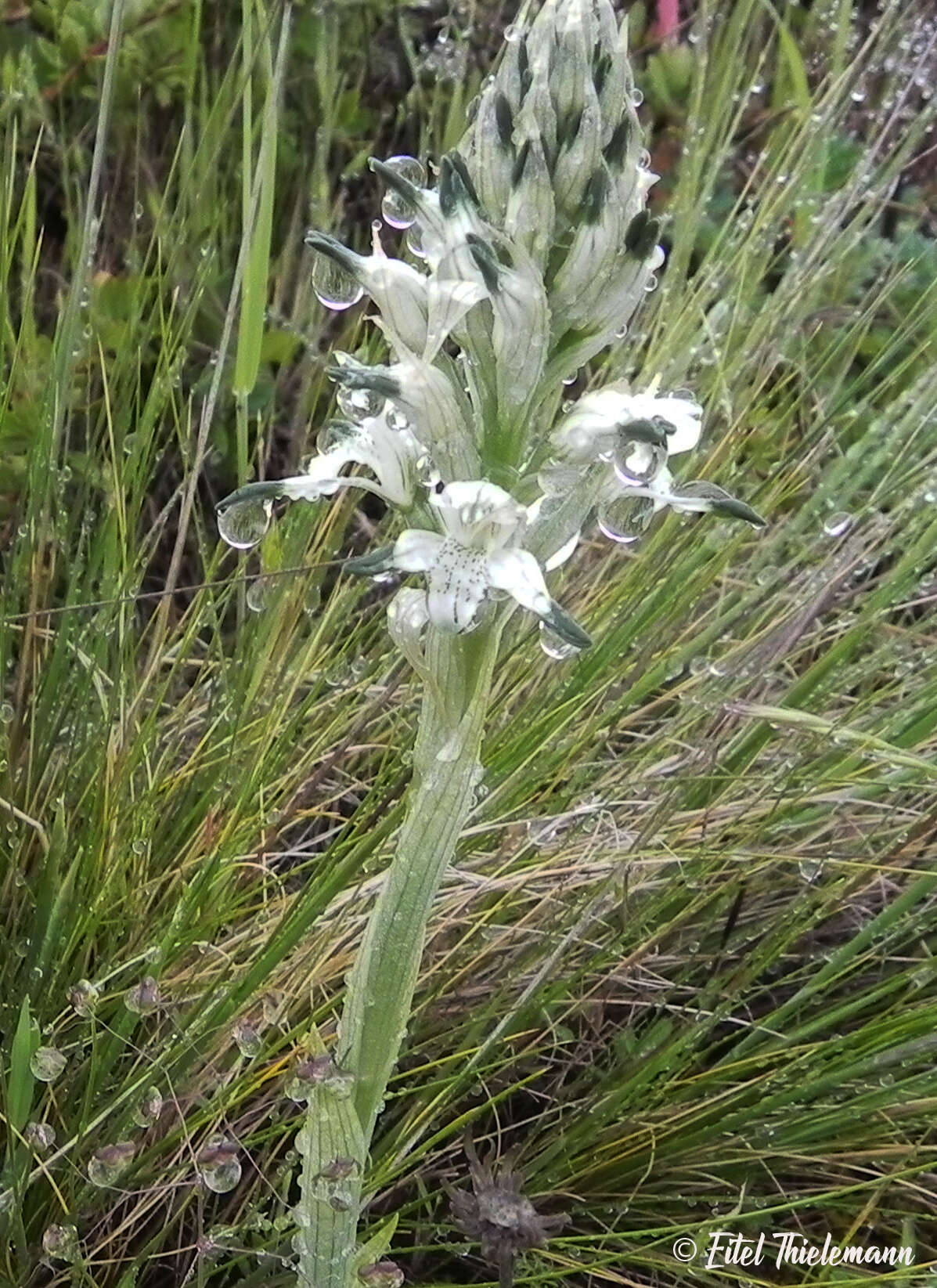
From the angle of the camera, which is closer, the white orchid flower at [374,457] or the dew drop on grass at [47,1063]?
the white orchid flower at [374,457]

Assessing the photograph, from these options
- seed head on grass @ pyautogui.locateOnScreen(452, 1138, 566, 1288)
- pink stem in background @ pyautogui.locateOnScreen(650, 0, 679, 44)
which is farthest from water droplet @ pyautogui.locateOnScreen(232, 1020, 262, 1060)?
pink stem in background @ pyautogui.locateOnScreen(650, 0, 679, 44)

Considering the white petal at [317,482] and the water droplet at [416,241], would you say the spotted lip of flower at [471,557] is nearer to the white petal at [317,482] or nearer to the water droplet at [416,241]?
the white petal at [317,482]

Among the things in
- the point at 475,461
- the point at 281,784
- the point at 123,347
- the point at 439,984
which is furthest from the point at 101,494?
the point at 475,461

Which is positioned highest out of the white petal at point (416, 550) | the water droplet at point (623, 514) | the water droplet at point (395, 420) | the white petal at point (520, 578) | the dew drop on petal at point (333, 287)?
the dew drop on petal at point (333, 287)

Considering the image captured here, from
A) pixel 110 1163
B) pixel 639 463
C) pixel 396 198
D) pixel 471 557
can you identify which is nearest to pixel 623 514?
pixel 639 463

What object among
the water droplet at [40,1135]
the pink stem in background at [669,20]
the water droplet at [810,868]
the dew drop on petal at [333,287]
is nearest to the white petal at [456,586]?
the dew drop on petal at [333,287]

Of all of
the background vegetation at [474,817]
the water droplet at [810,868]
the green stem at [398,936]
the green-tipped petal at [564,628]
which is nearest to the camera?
the green-tipped petal at [564,628]

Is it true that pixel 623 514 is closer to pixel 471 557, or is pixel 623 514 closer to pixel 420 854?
pixel 471 557

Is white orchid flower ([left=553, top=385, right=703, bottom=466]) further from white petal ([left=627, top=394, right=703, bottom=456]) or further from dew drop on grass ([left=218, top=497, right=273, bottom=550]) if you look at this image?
dew drop on grass ([left=218, top=497, right=273, bottom=550])
